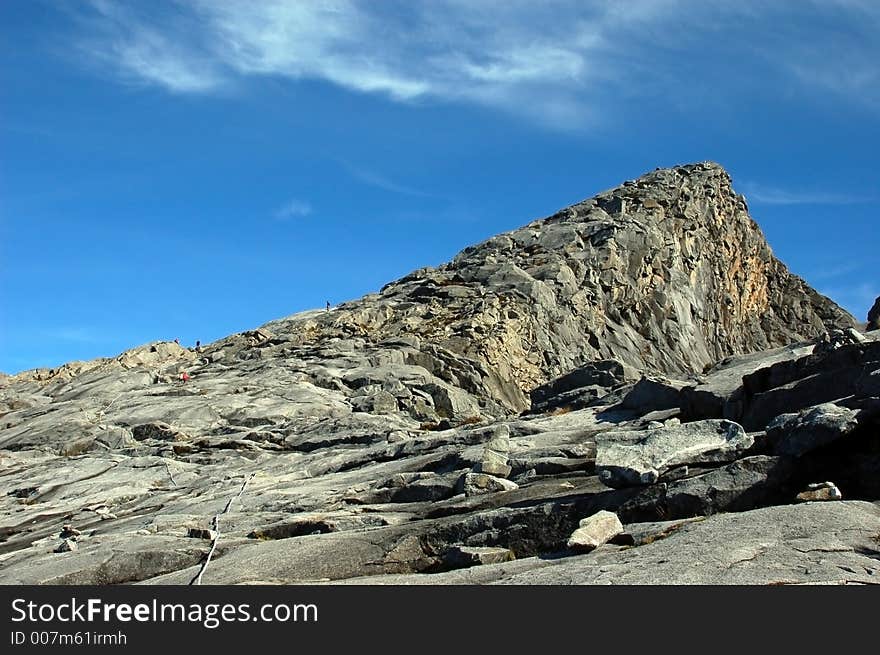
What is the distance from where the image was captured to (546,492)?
65.5 ft

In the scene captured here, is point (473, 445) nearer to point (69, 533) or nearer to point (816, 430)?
point (69, 533)

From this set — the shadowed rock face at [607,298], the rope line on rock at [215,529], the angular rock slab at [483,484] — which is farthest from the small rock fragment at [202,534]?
the shadowed rock face at [607,298]

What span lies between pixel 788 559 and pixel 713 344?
72.9m

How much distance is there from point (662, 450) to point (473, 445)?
420 inches

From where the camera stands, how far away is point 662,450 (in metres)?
18.6

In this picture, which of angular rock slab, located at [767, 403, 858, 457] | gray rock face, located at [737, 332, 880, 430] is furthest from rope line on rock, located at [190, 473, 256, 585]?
gray rock face, located at [737, 332, 880, 430]

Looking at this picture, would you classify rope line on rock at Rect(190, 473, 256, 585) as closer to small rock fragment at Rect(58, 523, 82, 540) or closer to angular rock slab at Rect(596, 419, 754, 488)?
small rock fragment at Rect(58, 523, 82, 540)

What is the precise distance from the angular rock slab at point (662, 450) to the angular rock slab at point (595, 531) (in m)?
1.51

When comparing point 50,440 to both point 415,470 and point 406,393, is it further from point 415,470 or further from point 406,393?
point 415,470

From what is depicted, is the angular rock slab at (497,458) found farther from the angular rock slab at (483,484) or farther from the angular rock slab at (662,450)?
the angular rock slab at (662,450)

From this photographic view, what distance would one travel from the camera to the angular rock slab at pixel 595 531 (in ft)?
51.7

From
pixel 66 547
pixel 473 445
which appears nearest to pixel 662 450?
pixel 473 445

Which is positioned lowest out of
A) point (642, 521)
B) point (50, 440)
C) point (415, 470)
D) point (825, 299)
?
point (642, 521)
